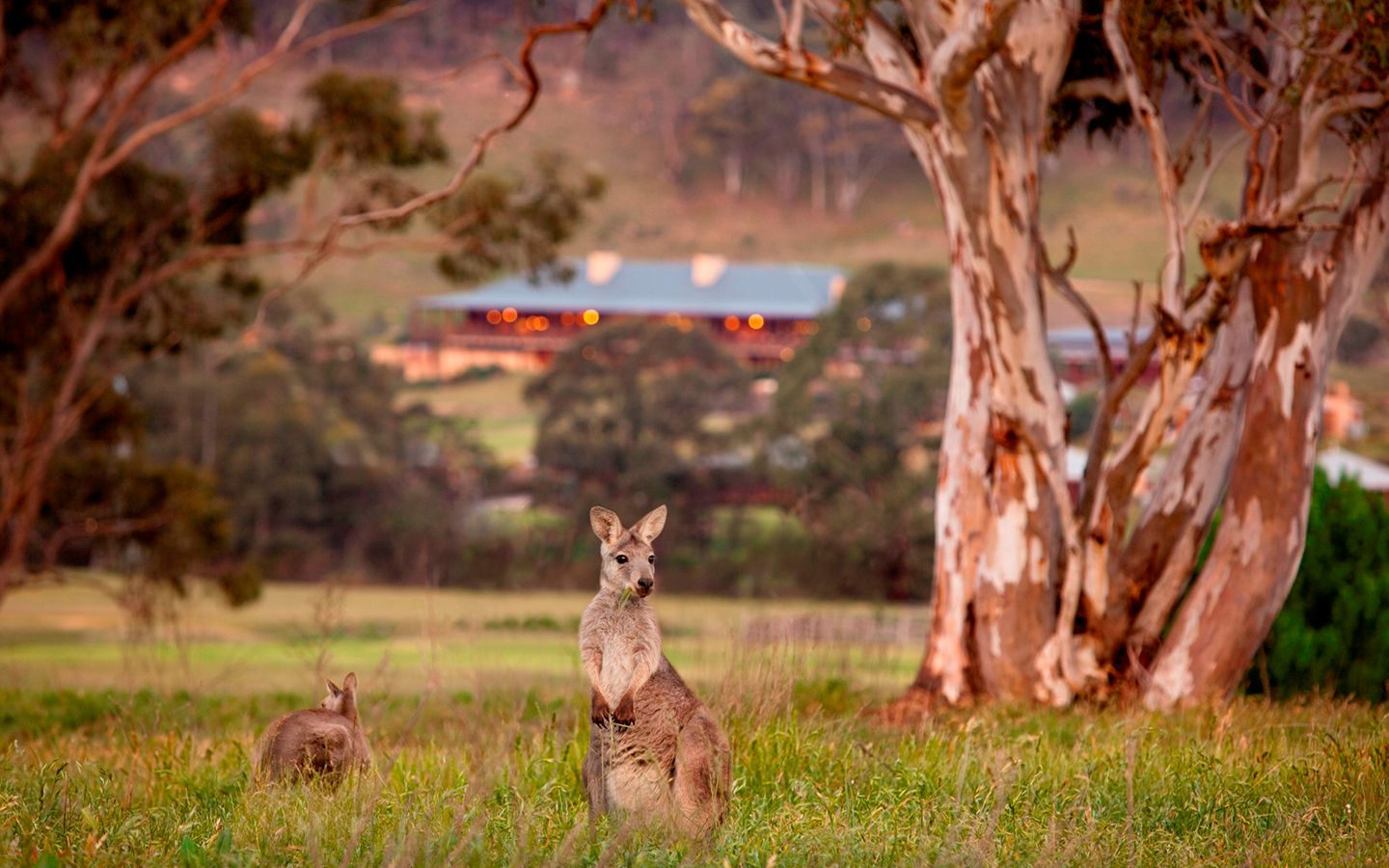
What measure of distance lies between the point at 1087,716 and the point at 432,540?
1152 inches

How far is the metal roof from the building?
27mm

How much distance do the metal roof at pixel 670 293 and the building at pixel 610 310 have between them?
27 mm

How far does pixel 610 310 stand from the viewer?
1729 inches

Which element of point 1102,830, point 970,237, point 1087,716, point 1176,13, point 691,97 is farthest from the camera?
point 691,97

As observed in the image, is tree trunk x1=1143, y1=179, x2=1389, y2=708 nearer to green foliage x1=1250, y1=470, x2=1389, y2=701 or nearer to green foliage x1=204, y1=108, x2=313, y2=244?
green foliage x1=1250, y1=470, x2=1389, y2=701

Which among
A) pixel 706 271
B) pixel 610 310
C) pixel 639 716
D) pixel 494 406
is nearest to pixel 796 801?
pixel 639 716

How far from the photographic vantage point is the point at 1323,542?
955 cm

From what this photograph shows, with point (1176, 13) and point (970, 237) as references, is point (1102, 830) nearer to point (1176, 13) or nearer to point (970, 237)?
point (970, 237)

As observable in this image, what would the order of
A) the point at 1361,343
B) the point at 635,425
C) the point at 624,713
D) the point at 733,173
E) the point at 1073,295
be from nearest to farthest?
the point at 624,713 < the point at 1073,295 < the point at 635,425 < the point at 1361,343 < the point at 733,173

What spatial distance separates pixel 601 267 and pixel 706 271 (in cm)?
317

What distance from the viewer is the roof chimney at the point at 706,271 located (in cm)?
4484

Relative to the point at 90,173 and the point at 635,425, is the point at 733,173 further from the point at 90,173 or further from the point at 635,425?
the point at 90,173

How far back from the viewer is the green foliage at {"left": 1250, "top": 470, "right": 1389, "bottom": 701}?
30.0ft

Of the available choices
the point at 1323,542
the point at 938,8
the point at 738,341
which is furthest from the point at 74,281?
the point at 738,341
